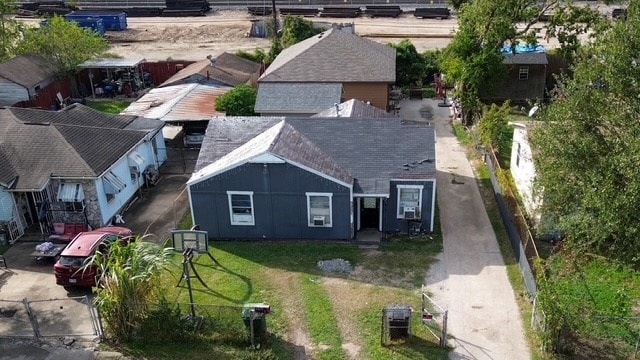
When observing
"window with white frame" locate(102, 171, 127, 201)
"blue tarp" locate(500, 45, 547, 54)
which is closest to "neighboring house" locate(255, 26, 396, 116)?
"blue tarp" locate(500, 45, 547, 54)

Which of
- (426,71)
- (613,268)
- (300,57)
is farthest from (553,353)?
(426,71)

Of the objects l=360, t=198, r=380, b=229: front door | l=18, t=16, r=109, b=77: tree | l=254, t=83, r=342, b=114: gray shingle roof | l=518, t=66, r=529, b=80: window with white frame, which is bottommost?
l=360, t=198, r=380, b=229: front door

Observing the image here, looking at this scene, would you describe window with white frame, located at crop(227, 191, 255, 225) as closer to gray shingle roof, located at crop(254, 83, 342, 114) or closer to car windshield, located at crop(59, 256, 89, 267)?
car windshield, located at crop(59, 256, 89, 267)

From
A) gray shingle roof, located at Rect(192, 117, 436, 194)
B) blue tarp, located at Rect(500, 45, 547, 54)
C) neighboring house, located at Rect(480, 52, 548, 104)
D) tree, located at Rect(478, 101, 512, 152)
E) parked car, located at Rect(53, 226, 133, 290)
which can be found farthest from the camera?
blue tarp, located at Rect(500, 45, 547, 54)

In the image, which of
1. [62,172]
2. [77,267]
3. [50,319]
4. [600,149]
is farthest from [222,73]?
[600,149]

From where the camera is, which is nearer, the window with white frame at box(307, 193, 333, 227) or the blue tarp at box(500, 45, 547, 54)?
the window with white frame at box(307, 193, 333, 227)

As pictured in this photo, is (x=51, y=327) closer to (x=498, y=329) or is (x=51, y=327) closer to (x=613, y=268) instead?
(x=498, y=329)

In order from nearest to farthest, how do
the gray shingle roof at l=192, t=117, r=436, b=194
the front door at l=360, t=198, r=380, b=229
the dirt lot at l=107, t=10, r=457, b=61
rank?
the gray shingle roof at l=192, t=117, r=436, b=194 < the front door at l=360, t=198, r=380, b=229 < the dirt lot at l=107, t=10, r=457, b=61
